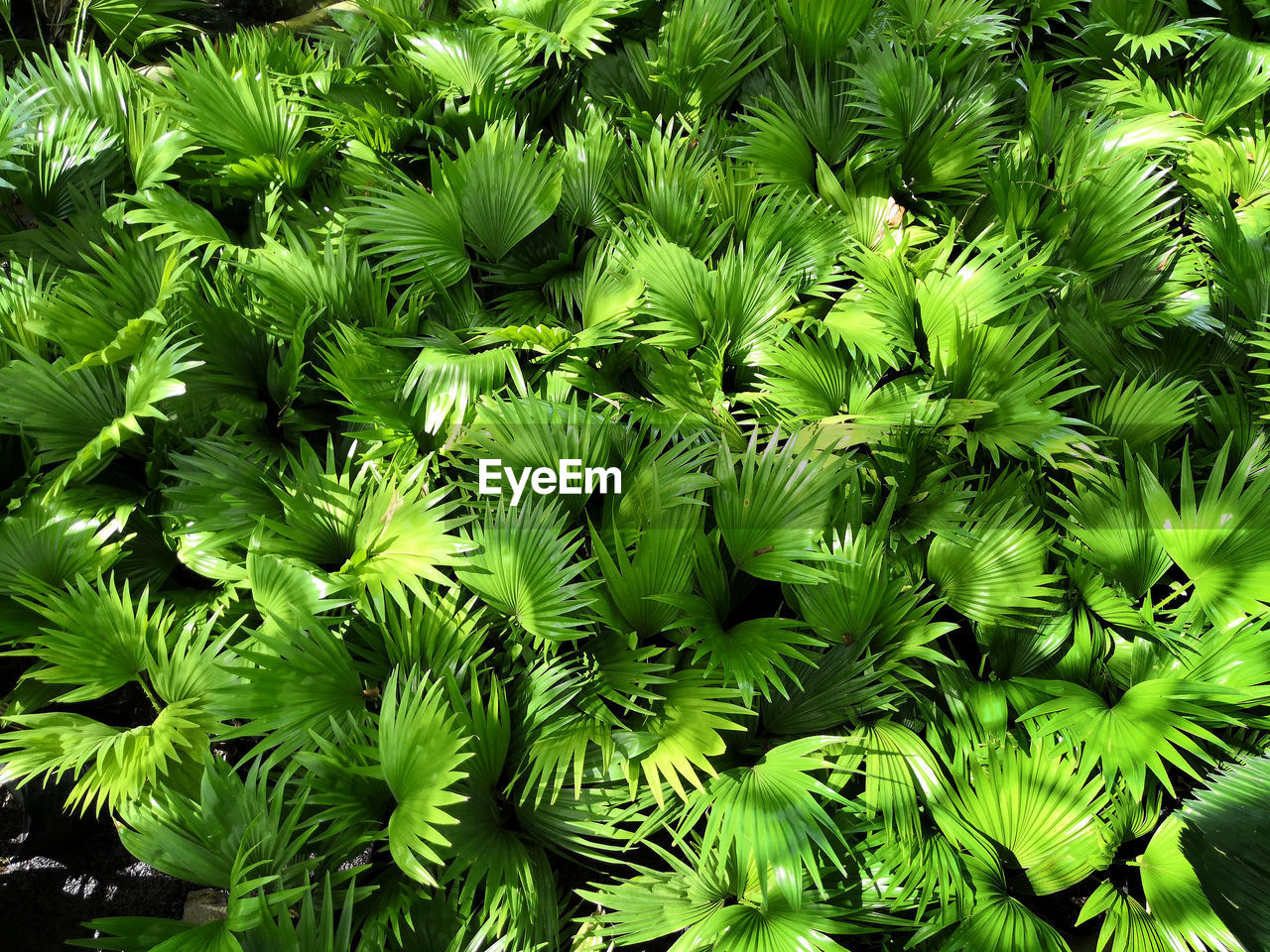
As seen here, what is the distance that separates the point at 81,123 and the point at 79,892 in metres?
1.75

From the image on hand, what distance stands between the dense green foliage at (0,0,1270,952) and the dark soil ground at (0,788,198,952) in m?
0.12

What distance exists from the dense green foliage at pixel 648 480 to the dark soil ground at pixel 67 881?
0.38ft

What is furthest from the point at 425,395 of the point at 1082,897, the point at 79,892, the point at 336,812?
the point at 1082,897

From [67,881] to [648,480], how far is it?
4.33 feet

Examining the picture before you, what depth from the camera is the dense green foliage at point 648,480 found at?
133cm

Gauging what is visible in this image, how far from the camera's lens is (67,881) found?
1.57m

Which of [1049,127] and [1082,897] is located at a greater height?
[1049,127]

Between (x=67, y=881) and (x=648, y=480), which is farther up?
(x=648, y=480)

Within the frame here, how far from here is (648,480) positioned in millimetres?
1539

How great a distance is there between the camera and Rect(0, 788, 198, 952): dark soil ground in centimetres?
154

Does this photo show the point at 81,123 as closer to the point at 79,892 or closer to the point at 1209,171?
the point at 79,892

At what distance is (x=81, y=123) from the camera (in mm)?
2062

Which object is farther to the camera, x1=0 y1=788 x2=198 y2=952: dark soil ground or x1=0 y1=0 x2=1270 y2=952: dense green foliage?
x1=0 y1=788 x2=198 y2=952: dark soil ground

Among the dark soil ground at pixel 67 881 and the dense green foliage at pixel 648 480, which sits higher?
the dense green foliage at pixel 648 480
